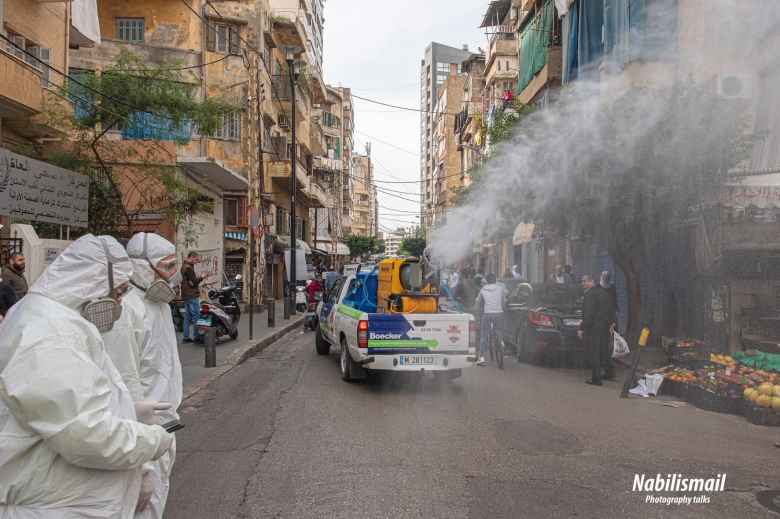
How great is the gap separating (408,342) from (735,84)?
837 centimetres

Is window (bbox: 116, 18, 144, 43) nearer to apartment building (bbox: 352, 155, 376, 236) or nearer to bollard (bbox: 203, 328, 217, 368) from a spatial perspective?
bollard (bbox: 203, 328, 217, 368)

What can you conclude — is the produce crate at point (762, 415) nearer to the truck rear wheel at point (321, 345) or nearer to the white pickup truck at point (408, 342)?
the white pickup truck at point (408, 342)

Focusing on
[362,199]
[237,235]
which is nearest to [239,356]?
[237,235]

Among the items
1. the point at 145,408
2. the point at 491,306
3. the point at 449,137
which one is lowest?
the point at 491,306

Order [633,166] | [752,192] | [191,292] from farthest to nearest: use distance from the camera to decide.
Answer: [191,292] < [633,166] < [752,192]

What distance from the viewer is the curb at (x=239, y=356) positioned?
8.74 metres

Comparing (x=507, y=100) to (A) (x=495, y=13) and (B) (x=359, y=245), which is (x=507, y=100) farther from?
(B) (x=359, y=245)

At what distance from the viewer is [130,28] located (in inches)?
966

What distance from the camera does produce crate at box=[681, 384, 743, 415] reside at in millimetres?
7660

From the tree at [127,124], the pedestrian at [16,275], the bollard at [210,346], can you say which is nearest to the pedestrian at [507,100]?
the tree at [127,124]

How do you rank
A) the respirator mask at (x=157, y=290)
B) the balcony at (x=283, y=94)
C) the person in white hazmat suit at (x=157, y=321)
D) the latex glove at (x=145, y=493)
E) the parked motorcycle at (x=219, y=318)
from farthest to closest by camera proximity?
the balcony at (x=283, y=94), the parked motorcycle at (x=219, y=318), the respirator mask at (x=157, y=290), the person in white hazmat suit at (x=157, y=321), the latex glove at (x=145, y=493)

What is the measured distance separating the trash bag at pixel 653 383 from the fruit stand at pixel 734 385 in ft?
0.72

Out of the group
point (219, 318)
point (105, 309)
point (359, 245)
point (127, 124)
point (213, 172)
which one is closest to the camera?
point (105, 309)
